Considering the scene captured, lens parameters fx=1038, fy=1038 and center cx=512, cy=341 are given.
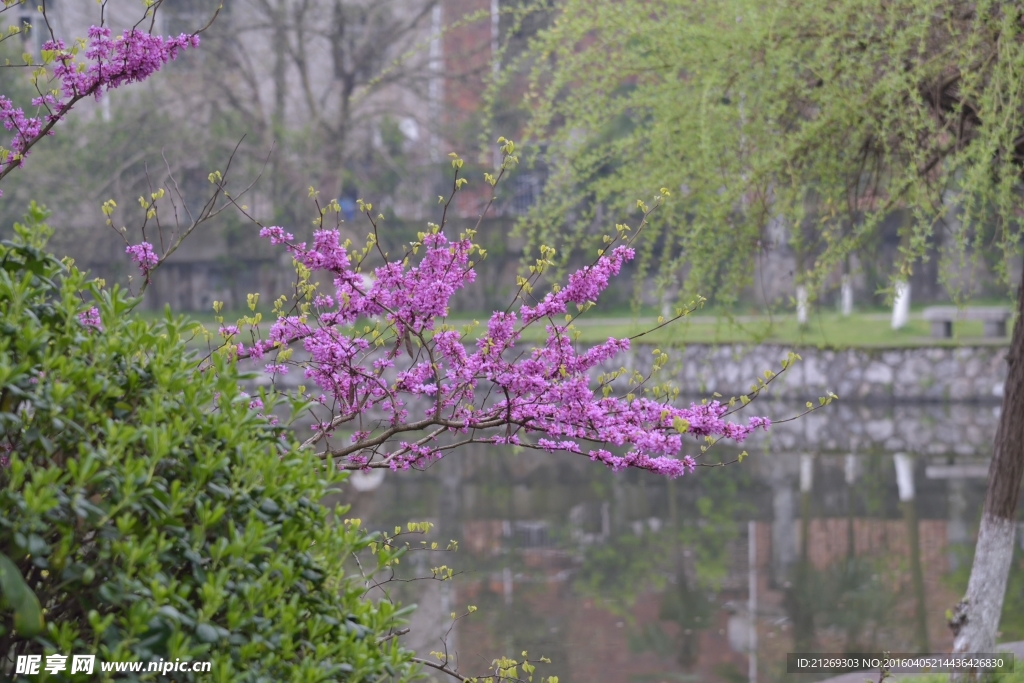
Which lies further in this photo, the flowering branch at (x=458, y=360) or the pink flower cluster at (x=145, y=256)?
the pink flower cluster at (x=145, y=256)

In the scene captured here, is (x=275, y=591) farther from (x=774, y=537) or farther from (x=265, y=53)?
(x=265, y=53)

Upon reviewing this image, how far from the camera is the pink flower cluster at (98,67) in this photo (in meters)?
3.06

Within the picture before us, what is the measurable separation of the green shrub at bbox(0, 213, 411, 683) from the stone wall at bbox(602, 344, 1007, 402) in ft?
44.3

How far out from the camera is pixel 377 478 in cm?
1242

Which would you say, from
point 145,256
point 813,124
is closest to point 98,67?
point 145,256

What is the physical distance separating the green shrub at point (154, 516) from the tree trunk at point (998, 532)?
12.0 ft

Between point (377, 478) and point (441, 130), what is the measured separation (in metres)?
8.36

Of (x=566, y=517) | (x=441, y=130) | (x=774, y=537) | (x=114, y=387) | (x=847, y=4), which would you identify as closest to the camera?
(x=114, y=387)

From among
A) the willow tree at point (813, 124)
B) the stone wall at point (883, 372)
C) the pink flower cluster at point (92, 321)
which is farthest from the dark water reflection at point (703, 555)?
the stone wall at point (883, 372)

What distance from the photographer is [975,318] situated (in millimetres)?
16625

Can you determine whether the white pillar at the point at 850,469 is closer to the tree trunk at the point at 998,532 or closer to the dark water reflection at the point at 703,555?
the dark water reflection at the point at 703,555

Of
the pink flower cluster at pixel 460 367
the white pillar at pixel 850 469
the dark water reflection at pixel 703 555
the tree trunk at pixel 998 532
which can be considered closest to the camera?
the pink flower cluster at pixel 460 367

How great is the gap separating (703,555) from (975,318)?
10.2 meters

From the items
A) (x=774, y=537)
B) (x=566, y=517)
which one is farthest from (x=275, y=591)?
(x=566, y=517)
